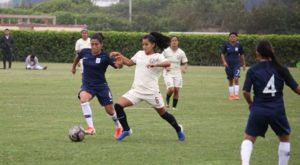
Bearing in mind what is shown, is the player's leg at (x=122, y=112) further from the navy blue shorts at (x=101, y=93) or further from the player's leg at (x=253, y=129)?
the player's leg at (x=253, y=129)

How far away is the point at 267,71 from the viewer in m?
10.1

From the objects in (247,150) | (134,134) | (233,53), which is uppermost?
(247,150)

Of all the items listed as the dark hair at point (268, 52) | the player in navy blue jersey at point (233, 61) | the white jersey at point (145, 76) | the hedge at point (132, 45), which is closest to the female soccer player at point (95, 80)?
the white jersey at point (145, 76)

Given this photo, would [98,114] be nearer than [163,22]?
Yes

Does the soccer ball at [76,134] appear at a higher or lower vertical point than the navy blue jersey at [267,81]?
lower

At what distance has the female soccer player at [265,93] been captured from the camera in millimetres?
10109

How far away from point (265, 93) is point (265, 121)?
0.35 metres

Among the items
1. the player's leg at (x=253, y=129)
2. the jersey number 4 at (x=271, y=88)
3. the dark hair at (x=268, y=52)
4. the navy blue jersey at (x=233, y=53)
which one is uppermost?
the dark hair at (x=268, y=52)

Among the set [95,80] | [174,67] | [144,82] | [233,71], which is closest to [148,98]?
Answer: [144,82]

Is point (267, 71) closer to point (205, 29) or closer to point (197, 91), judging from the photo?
point (197, 91)

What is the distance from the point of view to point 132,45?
52.9 m

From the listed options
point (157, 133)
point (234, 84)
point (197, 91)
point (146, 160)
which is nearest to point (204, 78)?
point (197, 91)

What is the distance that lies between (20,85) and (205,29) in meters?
63.8

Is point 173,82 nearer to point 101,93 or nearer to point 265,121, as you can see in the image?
point 101,93
